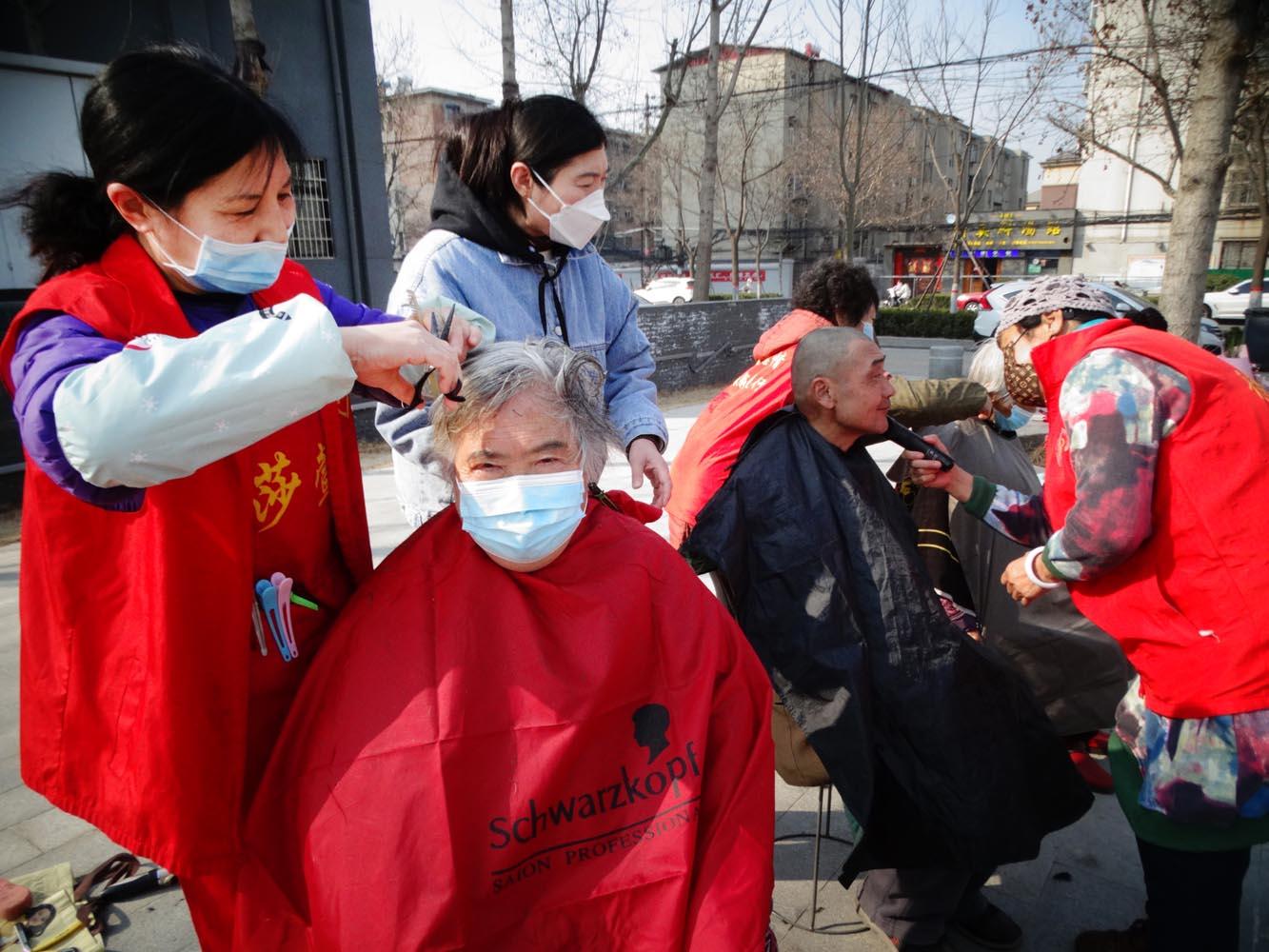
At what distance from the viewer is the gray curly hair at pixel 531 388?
5.12 feet

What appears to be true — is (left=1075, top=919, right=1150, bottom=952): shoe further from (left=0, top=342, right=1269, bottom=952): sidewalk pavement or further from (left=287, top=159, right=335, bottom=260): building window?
(left=287, top=159, right=335, bottom=260): building window

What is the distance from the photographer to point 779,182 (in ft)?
109

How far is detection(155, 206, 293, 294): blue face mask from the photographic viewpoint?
3.92ft

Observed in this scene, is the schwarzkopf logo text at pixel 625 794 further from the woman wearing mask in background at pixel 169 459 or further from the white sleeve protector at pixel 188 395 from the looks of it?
the white sleeve protector at pixel 188 395

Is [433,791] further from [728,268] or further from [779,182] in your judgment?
[728,268]

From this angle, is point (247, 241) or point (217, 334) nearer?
point (217, 334)

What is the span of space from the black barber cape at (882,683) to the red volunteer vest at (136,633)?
1.26 meters

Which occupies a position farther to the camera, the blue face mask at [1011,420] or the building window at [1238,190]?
the building window at [1238,190]

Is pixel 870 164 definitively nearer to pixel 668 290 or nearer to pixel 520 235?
pixel 668 290

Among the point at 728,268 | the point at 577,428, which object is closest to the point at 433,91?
the point at 728,268

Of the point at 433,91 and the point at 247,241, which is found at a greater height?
the point at 433,91

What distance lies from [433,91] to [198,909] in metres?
39.0

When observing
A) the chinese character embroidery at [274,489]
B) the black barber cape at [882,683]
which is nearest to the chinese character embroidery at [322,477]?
the chinese character embroidery at [274,489]

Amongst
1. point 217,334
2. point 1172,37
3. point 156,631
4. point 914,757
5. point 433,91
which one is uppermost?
point 433,91
